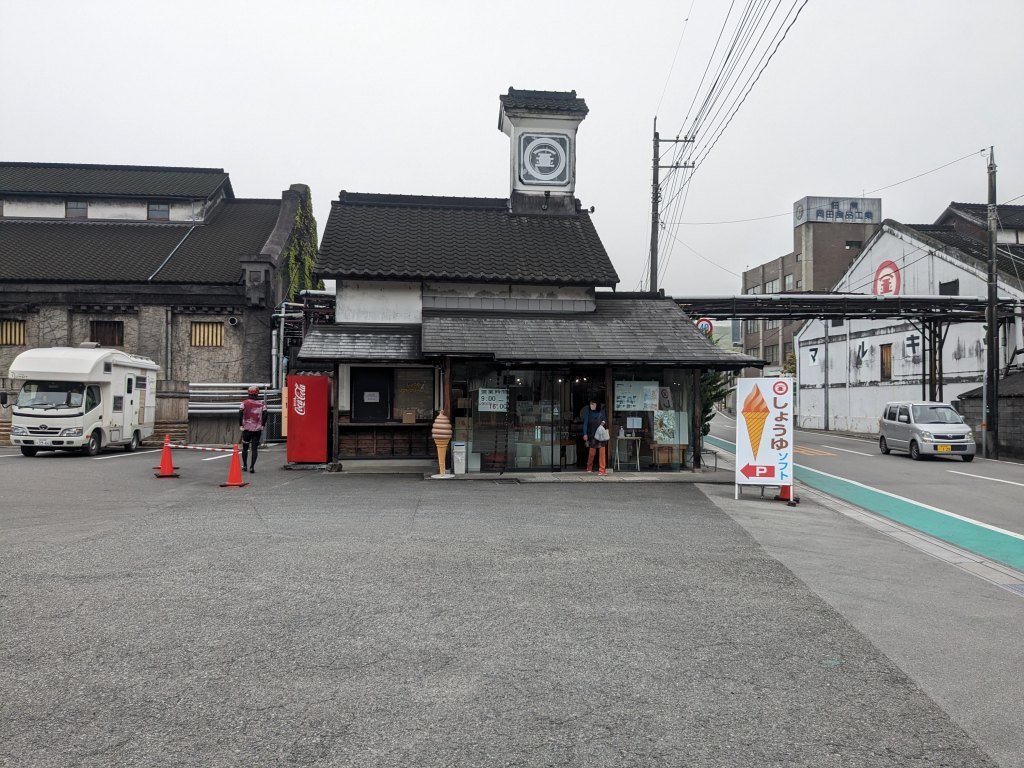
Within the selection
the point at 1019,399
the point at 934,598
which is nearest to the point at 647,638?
the point at 934,598

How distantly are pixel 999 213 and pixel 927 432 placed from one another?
2649cm

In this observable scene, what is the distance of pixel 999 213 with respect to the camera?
39.8 metres

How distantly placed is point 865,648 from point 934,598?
1994 mm

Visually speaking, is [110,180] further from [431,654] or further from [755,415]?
[431,654]

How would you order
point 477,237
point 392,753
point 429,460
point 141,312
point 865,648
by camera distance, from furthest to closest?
1. point 141,312
2. point 477,237
3. point 429,460
4. point 865,648
5. point 392,753

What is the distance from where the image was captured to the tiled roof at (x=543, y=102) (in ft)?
73.3

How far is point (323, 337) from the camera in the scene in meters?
17.0

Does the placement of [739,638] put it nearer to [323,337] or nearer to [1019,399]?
[323,337]

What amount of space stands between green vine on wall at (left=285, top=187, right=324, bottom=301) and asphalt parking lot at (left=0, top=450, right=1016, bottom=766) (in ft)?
77.2

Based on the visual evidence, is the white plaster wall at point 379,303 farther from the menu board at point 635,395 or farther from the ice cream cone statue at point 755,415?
the ice cream cone statue at point 755,415

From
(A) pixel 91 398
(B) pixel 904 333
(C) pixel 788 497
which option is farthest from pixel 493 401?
(B) pixel 904 333

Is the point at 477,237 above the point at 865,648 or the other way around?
above

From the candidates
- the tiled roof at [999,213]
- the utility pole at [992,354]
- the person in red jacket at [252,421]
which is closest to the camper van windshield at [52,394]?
the person in red jacket at [252,421]

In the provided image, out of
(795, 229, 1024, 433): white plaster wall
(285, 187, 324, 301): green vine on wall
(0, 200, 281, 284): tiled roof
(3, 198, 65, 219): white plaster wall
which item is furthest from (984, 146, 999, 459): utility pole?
(3, 198, 65, 219): white plaster wall
